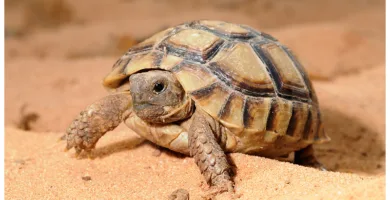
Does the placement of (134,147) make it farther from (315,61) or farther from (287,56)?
(315,61)

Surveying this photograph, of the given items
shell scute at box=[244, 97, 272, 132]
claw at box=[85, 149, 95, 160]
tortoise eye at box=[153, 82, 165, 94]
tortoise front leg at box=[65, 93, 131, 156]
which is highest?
tortoise eye at box=[153, 82, 165, 94]

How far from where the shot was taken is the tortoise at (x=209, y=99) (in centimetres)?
289

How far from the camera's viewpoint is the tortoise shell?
2.90 metres

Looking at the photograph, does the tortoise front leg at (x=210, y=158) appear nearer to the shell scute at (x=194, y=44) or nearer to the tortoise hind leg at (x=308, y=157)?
the shell scute at (x=194, y=44)

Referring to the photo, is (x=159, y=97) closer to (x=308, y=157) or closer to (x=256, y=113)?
(x=256, y=113)

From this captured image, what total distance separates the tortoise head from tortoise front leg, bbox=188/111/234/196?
15cm

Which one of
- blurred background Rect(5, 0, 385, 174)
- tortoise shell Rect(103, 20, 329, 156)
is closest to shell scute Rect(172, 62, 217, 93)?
tortoise shell Rect(103, 20, 329, 156)

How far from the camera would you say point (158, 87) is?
9.50ft

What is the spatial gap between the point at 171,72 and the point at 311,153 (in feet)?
4.23

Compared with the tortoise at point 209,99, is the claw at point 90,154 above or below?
below

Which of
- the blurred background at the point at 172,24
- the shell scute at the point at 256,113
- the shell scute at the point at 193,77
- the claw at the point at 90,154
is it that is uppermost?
the shell scute at the point at 193,77

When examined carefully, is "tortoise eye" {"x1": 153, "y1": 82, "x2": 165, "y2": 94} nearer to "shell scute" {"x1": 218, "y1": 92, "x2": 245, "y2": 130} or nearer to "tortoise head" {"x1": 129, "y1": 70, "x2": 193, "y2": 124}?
"tortoise head" {"x1": 129, "y1": 70, "x2": 193, "y2": 124}

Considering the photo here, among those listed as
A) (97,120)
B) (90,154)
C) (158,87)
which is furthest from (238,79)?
(90,154)

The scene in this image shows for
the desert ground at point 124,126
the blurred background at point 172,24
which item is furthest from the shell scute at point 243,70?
the blurred background at point 172,24
